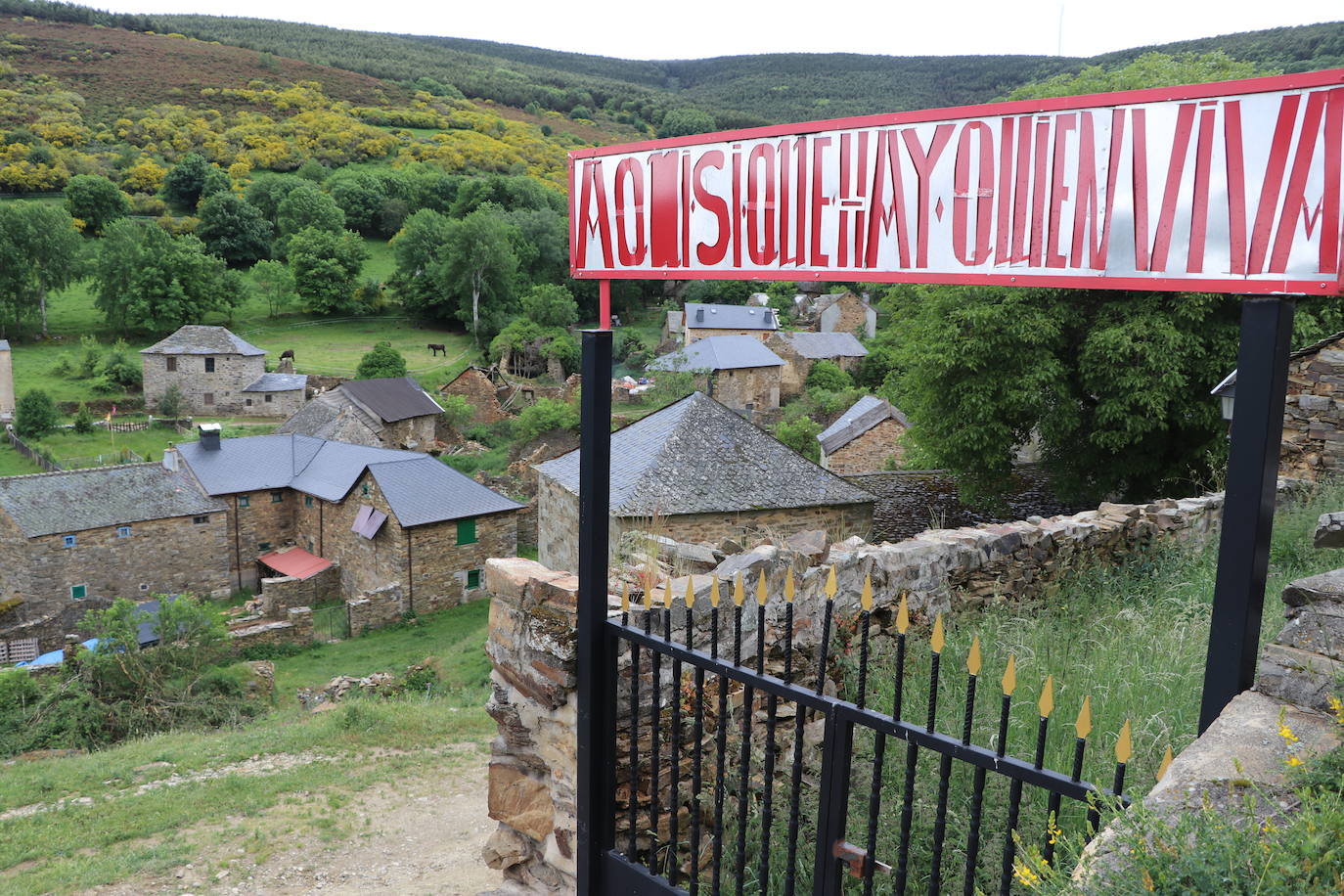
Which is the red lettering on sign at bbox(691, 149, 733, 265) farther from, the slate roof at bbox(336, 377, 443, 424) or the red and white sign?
the slate roof at bbox(336, 377, 443, 424)

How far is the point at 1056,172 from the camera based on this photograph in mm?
2438

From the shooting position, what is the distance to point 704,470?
1703 cm

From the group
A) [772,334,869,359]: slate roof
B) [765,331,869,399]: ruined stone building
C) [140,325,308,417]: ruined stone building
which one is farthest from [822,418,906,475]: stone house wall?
[140,325,308,417]: ruined stone building

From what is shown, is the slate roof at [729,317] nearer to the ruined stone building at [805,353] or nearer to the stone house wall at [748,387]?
the ruined stone building at [805,353]

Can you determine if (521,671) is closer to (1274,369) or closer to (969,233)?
(969,233)

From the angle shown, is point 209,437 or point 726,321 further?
point 726,321

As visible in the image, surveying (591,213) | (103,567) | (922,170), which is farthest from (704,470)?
(103,567)

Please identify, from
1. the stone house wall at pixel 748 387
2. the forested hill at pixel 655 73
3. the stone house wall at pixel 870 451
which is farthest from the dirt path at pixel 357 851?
the forested hill at pixel 655 73

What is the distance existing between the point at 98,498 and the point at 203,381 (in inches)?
780

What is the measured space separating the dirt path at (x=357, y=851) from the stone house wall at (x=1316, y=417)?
10163 mm

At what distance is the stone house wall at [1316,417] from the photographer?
11.0 m

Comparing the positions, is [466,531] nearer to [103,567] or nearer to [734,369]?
[103,567]

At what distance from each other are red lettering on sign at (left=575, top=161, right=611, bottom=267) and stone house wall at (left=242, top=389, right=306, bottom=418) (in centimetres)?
4602

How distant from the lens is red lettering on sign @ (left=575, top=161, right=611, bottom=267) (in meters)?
3.63
